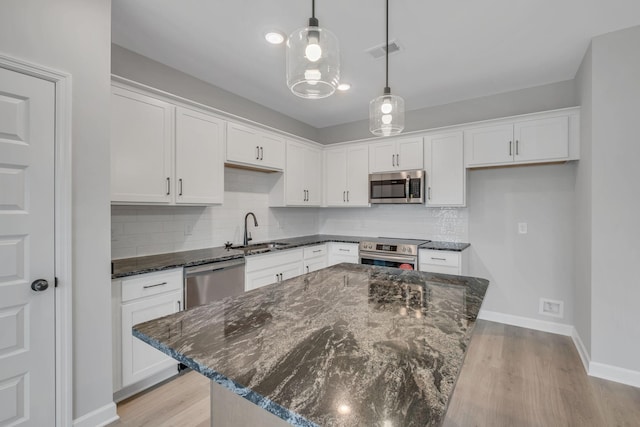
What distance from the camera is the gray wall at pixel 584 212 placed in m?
2.55

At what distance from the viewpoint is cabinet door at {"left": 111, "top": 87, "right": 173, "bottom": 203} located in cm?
227

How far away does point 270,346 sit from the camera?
0.96 metres

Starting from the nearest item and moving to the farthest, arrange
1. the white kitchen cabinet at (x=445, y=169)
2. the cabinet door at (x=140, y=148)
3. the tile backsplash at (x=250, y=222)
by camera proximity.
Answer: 1. the cabinet door at (x=140, y=148)
2. the tile backsplash at (x=250, y=222)
3. the white kitchen cabinet at (x=445, y=169)

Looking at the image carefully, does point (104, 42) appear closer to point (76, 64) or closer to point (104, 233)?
point (76, 64)

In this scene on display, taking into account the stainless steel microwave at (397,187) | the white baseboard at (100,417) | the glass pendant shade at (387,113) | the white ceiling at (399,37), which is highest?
the white ceiling at (399,37)

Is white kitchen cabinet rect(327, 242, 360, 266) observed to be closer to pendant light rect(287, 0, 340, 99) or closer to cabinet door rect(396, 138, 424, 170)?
cabinet door rect(396, 138, 424, 170)

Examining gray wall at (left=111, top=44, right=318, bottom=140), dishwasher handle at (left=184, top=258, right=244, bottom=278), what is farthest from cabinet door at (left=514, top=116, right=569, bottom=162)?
dishwasher handle at (left=184, top=258, right=244, bottom=278)

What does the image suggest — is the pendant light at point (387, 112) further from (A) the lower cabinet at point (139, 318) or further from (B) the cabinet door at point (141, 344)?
(B) the cabinet door at point (141, 344)

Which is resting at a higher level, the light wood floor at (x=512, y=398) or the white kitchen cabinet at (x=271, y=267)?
the white kitchen cabinet at (x=271, y=267)

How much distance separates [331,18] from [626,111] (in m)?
2.40

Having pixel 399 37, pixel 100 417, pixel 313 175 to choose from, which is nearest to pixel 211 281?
pixel 100 417

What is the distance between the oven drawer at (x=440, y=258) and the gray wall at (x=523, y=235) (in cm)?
59

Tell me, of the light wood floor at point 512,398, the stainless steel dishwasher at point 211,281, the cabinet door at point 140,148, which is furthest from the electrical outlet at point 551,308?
the cabinet door at point 140,148

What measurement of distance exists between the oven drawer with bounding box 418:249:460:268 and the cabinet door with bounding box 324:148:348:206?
1.42 metres
